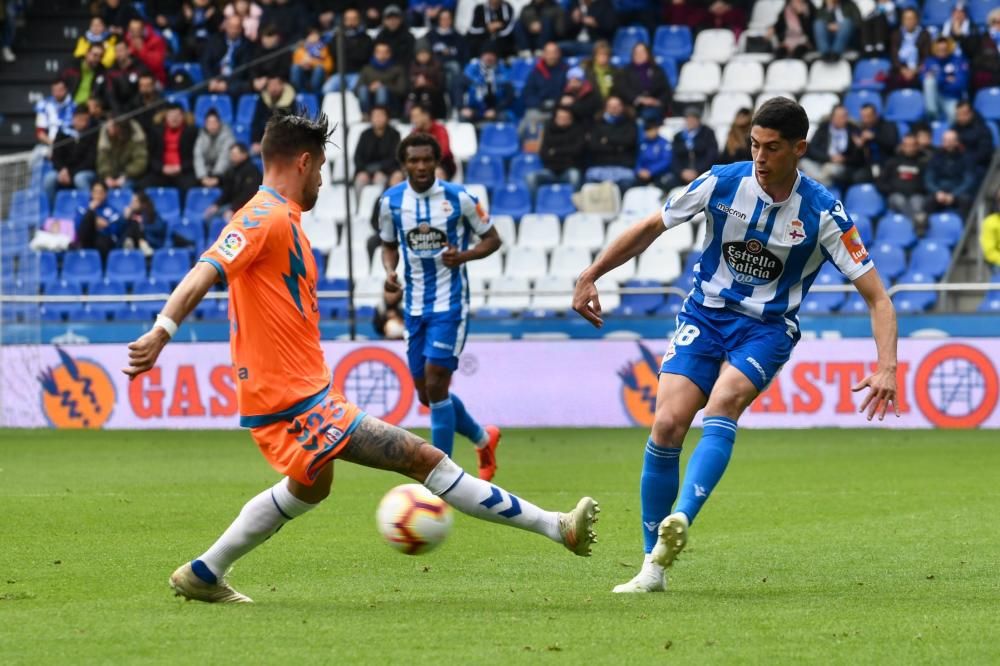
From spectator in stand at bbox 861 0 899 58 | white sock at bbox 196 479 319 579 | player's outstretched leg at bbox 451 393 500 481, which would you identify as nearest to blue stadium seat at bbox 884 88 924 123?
spectator in stand at bbox 861 0 899 58

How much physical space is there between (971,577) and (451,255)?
5.99 m

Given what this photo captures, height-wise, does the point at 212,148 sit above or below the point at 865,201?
above

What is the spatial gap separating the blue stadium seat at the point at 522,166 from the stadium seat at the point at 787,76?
11.6ft

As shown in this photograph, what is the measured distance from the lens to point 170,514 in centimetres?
1061

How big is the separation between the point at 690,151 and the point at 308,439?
639 inches

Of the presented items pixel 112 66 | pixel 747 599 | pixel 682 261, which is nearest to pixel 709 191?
pixel 747 599

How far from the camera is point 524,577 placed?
762cm

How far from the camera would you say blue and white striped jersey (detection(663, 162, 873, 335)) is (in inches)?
288

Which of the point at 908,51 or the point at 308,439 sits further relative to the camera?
the point at 908,51

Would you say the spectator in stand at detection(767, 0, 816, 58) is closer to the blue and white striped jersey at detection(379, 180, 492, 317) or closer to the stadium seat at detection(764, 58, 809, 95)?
the stadium seat at detection(764, 58, 809, 95)

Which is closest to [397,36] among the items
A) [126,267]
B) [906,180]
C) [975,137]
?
[126,267]

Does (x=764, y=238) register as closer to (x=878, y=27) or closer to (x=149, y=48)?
(x=878, y=27)

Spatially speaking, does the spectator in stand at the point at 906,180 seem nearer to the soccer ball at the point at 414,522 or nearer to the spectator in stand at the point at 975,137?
the spectator in stand at the point at 975,137

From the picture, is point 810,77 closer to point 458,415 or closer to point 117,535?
point 458,415
